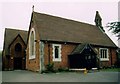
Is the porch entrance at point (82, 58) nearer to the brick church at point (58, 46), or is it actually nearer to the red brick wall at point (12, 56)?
the brick church at point (58, 46)

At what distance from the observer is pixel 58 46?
98.9 feet

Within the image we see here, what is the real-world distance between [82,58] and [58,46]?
3748 millimetres

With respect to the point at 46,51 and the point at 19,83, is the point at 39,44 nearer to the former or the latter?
the point at 46,51

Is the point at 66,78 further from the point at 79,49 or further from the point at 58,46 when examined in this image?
the point at 79,49

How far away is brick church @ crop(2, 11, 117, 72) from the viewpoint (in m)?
29.1

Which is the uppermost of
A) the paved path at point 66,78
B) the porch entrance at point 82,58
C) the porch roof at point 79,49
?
the porch roof at point 79,49

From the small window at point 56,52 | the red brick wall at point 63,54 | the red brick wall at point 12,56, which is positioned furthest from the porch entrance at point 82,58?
the red brick wall at point 12,56

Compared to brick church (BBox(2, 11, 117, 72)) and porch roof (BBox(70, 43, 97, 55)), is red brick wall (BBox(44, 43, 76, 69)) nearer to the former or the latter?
brick church (BBox(2, 11, 117, 72))

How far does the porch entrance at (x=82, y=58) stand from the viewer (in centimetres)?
2984

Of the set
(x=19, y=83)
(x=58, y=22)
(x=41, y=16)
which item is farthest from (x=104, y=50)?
(x=19, y=83)

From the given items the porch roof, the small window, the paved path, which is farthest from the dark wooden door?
the paved path

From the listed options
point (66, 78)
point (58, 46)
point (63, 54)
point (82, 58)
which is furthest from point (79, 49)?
point (66, 78)

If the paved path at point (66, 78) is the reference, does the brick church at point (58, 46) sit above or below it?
above

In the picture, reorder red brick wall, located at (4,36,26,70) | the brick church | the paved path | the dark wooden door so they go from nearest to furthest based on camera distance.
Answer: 1. the paved path
2. the brick church
3. red brick wall, located at (4,36,26,70)
4. the dark wooden door
